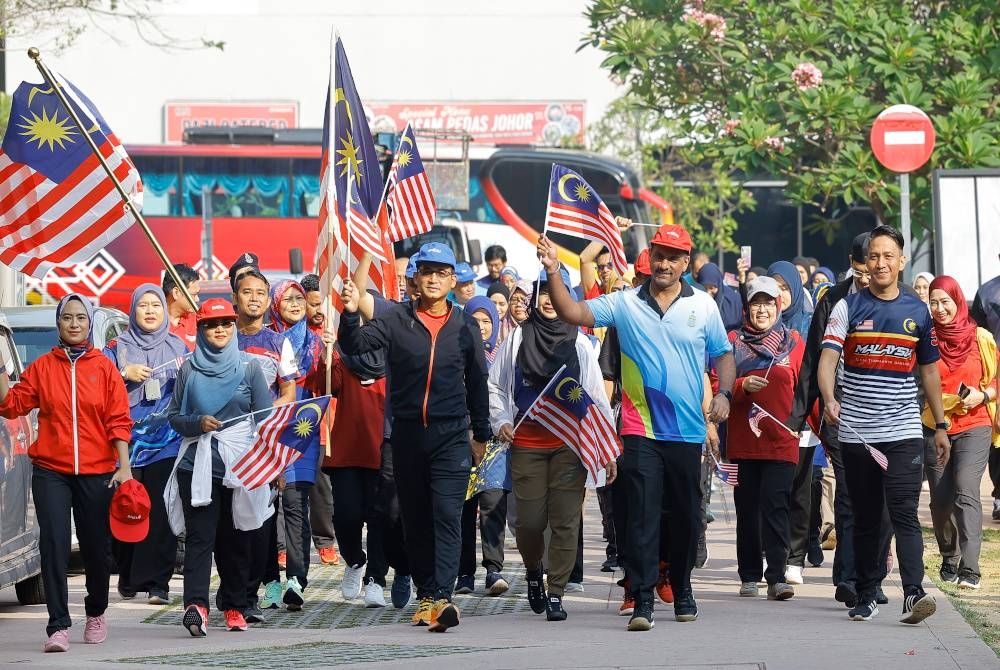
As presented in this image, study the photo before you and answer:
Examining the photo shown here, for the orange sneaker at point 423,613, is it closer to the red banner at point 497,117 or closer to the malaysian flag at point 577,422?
the malaysian flag at point 577,422

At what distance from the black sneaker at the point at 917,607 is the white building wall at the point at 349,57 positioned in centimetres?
5054

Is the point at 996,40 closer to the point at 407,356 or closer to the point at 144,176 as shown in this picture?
the point at 407,356

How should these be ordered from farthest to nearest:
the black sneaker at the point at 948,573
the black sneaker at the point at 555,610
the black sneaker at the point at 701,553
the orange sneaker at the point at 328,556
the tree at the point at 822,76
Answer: the tree at the point at 822,76, the orange sneaker at the point at 328,556, the black sneaker at the point at 701,553, the black sneaker at the point at 948,573, the black sneaker at the point at 555,610

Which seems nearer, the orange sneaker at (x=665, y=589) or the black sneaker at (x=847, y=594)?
the black sneaker at (x=847, y=594)

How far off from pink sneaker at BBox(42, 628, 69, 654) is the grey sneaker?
3.93 meters

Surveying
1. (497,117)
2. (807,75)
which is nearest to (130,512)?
(807,75)

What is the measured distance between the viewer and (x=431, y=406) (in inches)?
374

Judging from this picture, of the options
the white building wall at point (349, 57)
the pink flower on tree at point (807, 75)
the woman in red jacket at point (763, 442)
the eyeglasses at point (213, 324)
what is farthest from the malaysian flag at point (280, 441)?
the white building wall at point (349, 57)

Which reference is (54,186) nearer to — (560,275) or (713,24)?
(560,275)

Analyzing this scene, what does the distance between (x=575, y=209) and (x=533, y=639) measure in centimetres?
266

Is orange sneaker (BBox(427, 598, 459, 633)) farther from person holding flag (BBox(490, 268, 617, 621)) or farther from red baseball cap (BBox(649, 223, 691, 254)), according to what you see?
red baseball cap (BBox(649, 223, 691, 254))

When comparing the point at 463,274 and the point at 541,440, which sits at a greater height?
the point at 463,274

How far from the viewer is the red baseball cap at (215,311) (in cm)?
928

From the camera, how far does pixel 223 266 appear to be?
33.1m
